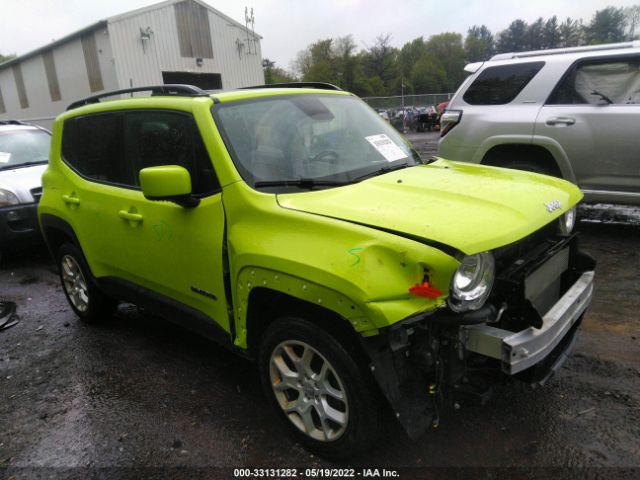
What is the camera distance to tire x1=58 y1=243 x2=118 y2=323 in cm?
414

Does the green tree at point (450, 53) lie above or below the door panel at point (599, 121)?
above

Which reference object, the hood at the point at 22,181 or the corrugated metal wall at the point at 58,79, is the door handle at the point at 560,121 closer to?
the hood at the point at 22,181

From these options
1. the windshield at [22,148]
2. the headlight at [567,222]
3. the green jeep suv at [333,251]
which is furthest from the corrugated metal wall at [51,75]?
the headlight at [567,222]

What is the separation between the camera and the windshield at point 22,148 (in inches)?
281

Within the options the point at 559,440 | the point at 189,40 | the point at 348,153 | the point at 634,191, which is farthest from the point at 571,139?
the point at 189,40

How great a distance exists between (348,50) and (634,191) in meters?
61.3

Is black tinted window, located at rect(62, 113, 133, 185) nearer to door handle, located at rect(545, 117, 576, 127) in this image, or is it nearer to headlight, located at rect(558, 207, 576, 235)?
headlight, located at rect(558, 207, 576, 235)

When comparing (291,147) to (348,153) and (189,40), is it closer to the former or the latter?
(348,153)

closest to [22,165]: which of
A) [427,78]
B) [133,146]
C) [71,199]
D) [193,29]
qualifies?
[71,199]

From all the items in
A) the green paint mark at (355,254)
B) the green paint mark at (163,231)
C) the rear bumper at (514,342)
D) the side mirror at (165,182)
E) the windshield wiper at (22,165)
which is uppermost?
the side mirror at (165,182)

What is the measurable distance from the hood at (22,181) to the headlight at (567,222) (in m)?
6.28

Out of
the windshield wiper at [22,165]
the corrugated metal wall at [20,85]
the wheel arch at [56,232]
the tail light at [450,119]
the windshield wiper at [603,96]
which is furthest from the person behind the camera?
the corrugated metal wall at [20,85]

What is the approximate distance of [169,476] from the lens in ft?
8.23

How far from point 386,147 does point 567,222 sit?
121 centimetres
